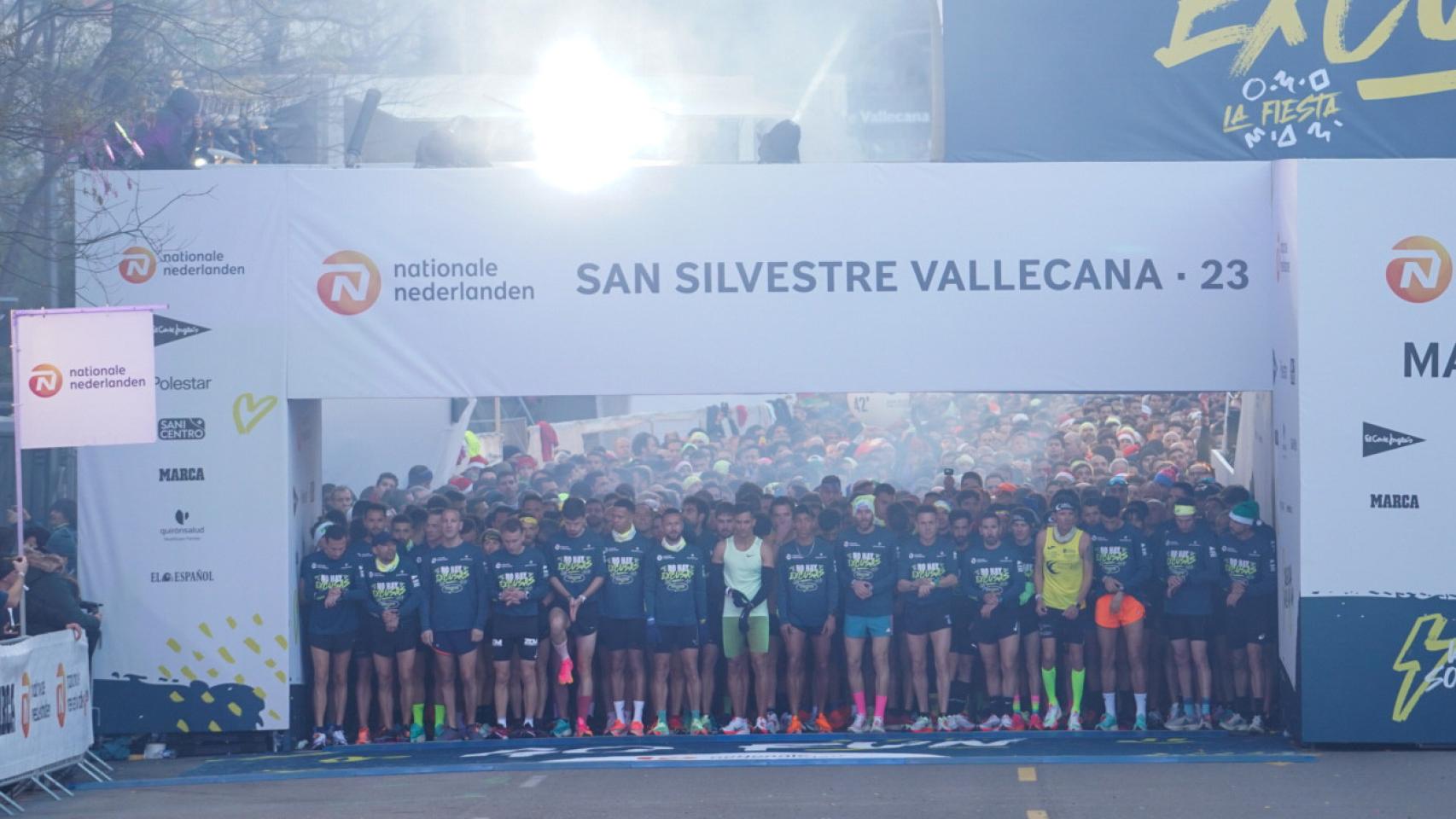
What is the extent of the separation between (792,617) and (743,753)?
1281 mm

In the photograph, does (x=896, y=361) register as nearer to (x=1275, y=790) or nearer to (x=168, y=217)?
(x=1275, y=790)

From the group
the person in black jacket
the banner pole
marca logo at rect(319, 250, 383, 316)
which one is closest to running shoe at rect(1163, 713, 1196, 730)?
marca logo at rect(319, 250, 383, 316)

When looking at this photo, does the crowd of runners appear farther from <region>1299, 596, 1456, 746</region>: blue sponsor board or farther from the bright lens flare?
the bright lens flare

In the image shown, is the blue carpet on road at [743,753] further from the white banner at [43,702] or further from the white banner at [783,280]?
the white banner at [783,280]

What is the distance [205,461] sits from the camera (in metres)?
11.0

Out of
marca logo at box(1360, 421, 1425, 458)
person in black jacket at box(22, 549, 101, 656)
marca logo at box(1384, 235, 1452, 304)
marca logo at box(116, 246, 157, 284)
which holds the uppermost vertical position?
marca logo at box(116, 246, 157, 284)

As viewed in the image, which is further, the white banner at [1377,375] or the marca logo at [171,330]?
the marca logo at [171,330]

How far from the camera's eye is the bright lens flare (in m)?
17.9

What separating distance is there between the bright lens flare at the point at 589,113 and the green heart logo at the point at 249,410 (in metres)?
4.61

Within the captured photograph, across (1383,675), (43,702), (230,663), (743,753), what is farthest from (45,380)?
(1383,675)

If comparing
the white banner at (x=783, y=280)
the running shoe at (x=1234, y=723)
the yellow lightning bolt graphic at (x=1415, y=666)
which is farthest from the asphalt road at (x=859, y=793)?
the white banner at (x=783, y=280)

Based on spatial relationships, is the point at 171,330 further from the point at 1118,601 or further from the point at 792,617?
the point at 1118,601

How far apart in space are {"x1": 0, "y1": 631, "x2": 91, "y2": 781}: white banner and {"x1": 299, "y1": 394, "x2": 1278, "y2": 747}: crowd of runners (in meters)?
1.65

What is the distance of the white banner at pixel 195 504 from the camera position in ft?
36.0
